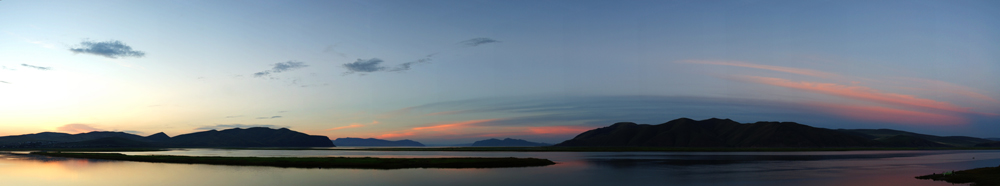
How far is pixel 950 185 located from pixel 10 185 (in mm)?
73609

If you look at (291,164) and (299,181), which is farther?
(291,164)

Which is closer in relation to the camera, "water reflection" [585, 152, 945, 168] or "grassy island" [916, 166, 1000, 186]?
"grassy island" [916, 166, 1000, 186]

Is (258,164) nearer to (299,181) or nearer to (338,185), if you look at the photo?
(299,181)

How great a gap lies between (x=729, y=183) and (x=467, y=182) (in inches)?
847

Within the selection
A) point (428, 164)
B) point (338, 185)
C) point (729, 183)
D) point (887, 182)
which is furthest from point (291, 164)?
point (887, 182)

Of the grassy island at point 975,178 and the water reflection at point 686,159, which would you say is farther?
the water reflection at point 686,159

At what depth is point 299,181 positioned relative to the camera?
46.4 metres

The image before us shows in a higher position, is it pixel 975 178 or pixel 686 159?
pixel 686 159

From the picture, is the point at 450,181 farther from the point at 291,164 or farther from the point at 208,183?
the point at 291,164

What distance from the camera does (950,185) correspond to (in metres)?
40.9

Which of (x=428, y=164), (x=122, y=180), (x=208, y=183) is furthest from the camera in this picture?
(x=428, y=164)

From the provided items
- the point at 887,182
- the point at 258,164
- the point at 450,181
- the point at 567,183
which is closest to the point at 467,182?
the point at 450,181

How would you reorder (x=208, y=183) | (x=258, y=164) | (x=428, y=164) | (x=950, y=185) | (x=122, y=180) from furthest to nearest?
1. (x=258, y=164)
2. (x=428, y=164)
3. (x=122, y=180)
4. (x=208, y=183)
5. (x=950, y=185)

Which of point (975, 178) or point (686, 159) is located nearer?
point (975, 178)
